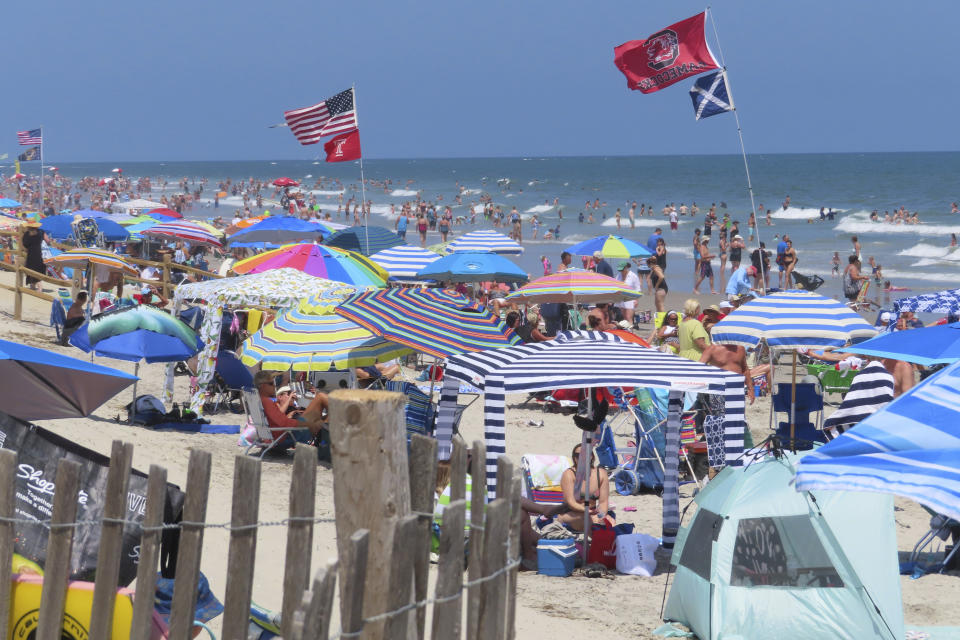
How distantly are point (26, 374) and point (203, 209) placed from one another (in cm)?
5693

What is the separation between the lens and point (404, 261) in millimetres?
15945

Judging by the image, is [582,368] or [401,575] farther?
[582,368]

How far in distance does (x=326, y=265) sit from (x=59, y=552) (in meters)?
9.03

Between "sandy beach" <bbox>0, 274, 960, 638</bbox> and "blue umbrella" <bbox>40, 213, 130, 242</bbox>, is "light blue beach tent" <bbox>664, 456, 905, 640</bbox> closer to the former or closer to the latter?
"sandy beach" <bbox>0, 274, 960, 638</bbox>

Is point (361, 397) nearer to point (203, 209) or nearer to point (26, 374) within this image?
point (26, 374)

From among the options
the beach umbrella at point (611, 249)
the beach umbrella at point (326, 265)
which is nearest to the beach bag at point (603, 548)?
the beach umbrella at point (326, 265)

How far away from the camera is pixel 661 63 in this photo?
13.2m

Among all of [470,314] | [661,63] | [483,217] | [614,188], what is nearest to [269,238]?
[661,63]

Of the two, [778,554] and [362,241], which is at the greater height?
[362,241]

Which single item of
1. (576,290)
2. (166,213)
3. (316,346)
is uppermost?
(166,213)

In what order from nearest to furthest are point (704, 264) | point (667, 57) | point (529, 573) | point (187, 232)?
point (529, 573) < point (667, 57) < point (187, 232) < point (704, 264)

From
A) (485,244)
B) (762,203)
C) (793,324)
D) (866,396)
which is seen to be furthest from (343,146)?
(762,203)

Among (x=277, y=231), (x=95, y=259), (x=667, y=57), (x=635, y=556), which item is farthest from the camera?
(x=277, y=231)

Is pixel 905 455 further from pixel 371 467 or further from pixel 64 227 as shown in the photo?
pixel 64 227
